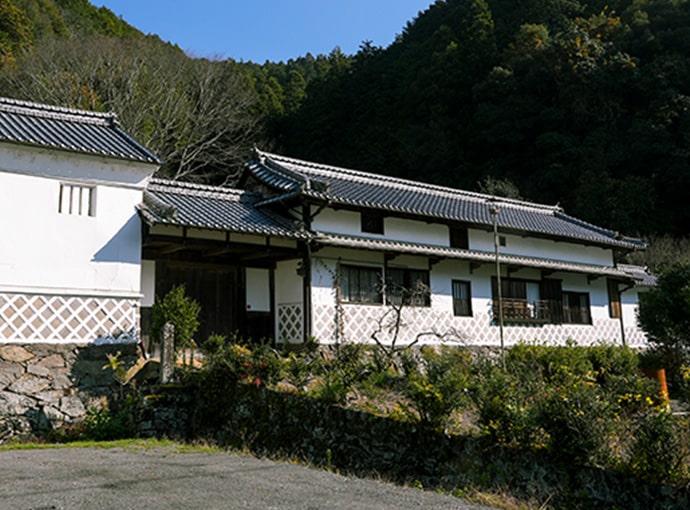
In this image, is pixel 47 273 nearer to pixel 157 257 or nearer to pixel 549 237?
pixel 157 257

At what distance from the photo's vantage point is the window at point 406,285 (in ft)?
55.6

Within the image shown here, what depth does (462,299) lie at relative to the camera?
18.6 metres

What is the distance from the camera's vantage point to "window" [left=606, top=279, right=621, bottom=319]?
22.7 metres

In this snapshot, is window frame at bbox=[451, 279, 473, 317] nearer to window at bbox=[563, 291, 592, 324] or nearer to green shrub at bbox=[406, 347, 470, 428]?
window at bbox=[563, 291, 592, 324]

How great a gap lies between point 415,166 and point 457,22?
12.4 metres

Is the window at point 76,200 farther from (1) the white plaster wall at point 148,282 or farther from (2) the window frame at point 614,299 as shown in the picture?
(2) the window frame at point 614,299

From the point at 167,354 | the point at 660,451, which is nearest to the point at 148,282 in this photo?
Answer: the point at 167,354

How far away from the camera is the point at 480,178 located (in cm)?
3634

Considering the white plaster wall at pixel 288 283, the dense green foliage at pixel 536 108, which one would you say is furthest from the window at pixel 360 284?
the dense green foliage at pixel 536 108

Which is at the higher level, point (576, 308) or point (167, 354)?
point (576, 308)

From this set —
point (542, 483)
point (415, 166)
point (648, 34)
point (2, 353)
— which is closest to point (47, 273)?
point (2, 353)

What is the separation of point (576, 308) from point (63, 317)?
54.0 ft

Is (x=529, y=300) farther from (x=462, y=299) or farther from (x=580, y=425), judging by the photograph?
(x=580, y=425)

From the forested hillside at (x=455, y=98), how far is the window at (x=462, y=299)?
1545 cm
